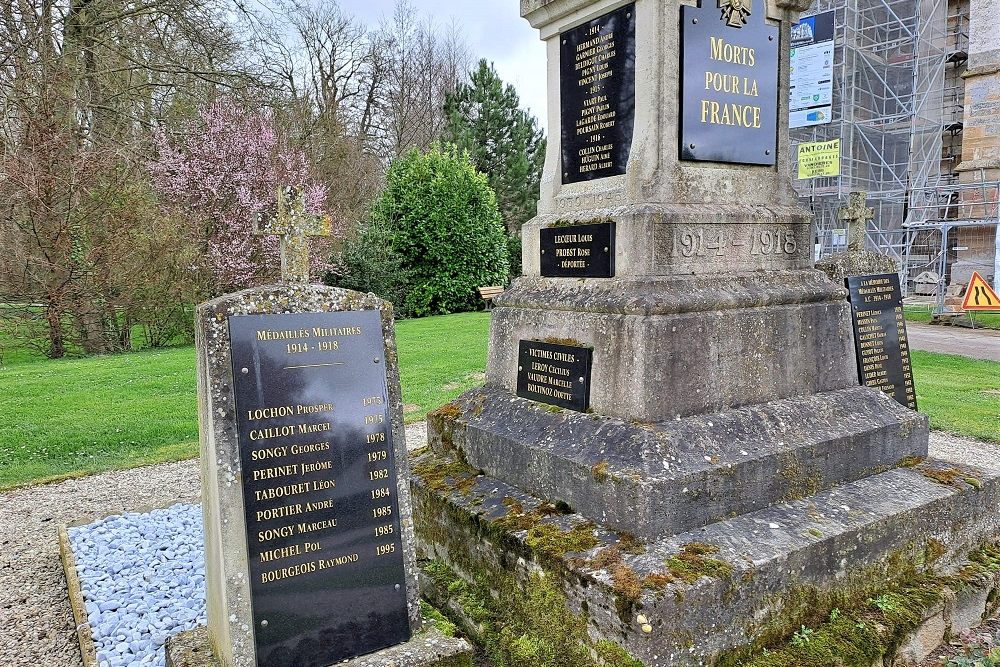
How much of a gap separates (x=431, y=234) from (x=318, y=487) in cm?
1748

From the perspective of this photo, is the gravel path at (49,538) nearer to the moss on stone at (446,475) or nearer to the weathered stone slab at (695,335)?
the moss on stone at (446,475)

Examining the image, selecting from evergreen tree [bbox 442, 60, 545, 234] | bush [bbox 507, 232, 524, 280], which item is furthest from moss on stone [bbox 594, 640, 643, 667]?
evergreen tree [bbox 442, 60, 545, 234]

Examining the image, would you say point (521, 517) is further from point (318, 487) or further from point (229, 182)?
point (229, 182)

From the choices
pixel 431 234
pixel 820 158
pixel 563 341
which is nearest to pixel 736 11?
pixel 563 341

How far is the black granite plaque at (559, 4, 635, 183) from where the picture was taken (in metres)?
3.52

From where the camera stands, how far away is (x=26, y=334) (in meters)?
13.8

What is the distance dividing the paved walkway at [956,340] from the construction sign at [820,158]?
656 centimetres

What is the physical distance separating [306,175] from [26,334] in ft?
24.6

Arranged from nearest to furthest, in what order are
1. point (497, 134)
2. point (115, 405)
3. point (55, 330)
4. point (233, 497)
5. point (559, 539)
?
point (233, 497), point (559, 539), point (115, 405), point (55, 330), point (497, 134)

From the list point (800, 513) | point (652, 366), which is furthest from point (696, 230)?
point (800, 513)

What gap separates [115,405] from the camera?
27.1 ft

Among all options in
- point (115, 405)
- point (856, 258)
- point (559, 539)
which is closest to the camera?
point (559, 539)

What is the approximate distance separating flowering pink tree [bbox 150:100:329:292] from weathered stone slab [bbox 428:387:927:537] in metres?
14.0

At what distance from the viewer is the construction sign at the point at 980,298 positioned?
12648mm
